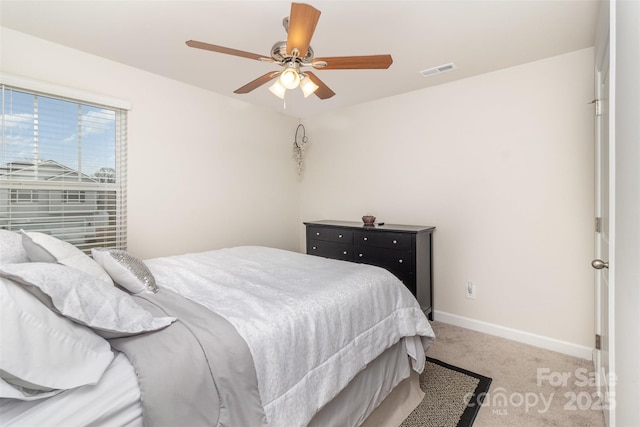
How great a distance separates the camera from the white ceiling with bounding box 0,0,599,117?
192cm

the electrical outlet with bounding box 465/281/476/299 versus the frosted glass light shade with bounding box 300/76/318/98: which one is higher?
the frosted glass light shade with bounding box 300/76/318/98

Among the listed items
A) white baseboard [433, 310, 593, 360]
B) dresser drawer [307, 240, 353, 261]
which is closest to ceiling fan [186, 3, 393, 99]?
dresser drawer [307, 240, 353, 261]

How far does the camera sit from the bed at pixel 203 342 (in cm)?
82

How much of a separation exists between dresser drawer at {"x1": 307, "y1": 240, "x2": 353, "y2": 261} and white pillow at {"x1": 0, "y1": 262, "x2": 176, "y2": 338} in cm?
238

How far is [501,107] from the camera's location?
9.11 feet

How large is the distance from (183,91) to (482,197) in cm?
324

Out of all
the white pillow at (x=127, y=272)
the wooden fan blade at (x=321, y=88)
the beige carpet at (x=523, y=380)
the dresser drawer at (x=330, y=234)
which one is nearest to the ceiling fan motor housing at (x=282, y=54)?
the wooden fan blade at (x=321, y=88)

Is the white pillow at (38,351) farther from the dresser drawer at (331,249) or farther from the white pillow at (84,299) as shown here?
the dresser drawer at (331,249)

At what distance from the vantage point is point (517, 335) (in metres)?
2.72

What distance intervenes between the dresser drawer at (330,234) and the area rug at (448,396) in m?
1.45

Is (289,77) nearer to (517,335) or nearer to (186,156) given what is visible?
(186,156)

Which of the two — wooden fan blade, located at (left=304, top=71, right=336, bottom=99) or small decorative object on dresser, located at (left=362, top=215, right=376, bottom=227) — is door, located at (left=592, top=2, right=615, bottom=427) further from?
small decorative object on dresser, located at (left=362, top=215, right=376, bottom=227)

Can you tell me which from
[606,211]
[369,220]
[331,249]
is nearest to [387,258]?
[369,220]

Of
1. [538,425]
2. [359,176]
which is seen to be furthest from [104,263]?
[359,176]
